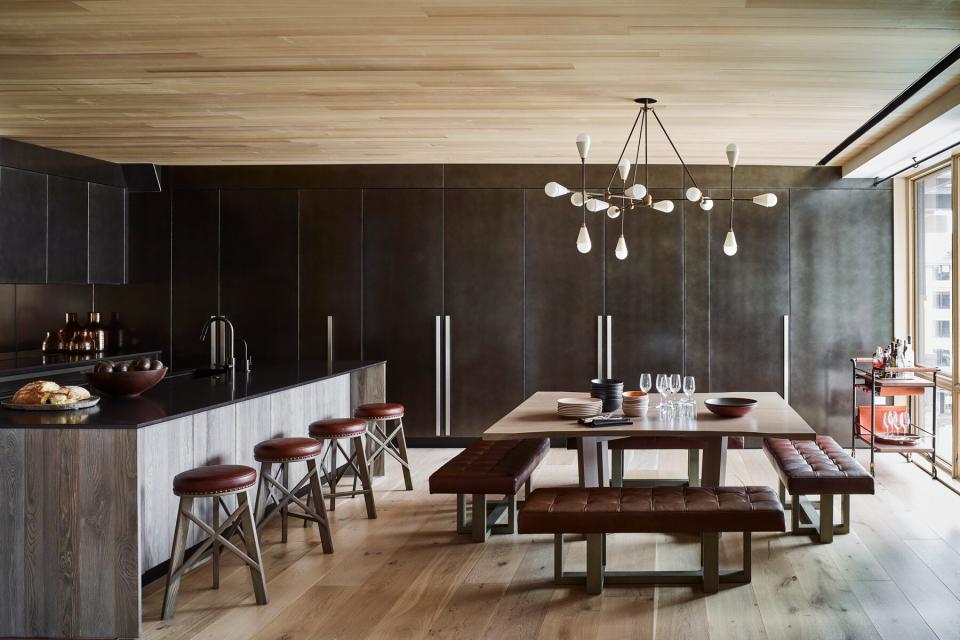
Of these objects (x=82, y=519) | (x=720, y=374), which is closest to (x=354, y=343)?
(x=720, y=374)

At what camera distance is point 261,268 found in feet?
24.1

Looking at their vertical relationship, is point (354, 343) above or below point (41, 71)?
below

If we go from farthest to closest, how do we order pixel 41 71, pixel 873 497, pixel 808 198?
pixel 808 198, pixel 873 497, pixel 41 71

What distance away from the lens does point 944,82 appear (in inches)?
165

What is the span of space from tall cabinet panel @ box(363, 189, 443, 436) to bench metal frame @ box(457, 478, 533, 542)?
238 centimetres

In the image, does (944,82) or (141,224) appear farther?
(141,224)

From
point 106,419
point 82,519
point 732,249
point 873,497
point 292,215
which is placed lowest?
point 873,497

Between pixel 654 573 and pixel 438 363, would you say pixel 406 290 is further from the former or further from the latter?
pixel 654 573

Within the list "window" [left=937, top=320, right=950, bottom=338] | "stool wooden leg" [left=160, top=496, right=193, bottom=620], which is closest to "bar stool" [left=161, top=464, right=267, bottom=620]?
"stool wooden leg" [left=160, top=496, right=193, bottom=620]

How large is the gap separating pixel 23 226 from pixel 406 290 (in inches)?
115

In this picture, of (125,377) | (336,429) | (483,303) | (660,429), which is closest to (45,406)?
(125,377)

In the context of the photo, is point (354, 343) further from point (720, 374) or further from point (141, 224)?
point (720, 374)

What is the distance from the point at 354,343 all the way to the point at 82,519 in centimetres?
416

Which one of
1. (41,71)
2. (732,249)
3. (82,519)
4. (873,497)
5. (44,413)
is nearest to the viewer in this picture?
(82,519)
